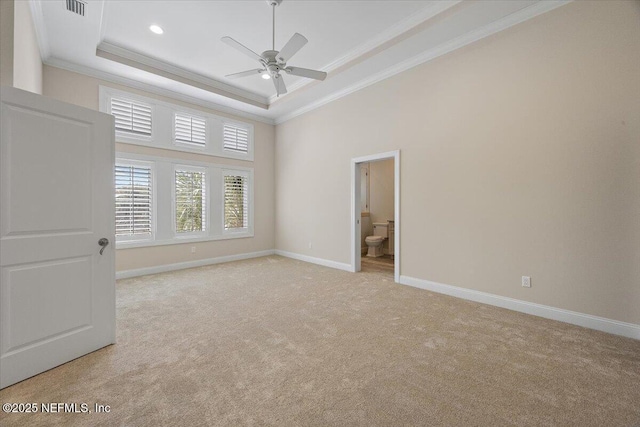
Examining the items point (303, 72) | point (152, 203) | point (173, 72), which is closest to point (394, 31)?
point (303, 72)

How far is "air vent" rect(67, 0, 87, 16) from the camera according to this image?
2.96 m

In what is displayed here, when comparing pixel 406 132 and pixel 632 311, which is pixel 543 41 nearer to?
pixel 406 132

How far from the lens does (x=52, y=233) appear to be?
209cm

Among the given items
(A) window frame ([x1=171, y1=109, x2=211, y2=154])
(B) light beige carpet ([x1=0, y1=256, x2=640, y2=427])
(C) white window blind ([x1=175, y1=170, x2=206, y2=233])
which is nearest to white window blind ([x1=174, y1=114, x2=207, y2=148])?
(A) window frame ([x1=171, y1=109, x2=211, y2=154])

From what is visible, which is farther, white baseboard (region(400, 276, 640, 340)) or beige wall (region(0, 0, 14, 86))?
white baseboard (region(400, 276, 640, 340))

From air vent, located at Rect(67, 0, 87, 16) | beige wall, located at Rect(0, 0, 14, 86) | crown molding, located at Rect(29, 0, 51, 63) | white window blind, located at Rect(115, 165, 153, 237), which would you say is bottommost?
white window blind, located at Rect(115, 165, 153, 237)

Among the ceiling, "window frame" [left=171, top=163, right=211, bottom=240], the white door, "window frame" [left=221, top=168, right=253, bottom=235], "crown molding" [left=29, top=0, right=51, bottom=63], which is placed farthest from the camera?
"window frame" [left=221, top=168, right=253, bottom=235]

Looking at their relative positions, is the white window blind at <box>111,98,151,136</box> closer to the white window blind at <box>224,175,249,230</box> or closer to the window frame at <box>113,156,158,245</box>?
the window frame at <box>113,156,158,245</box>

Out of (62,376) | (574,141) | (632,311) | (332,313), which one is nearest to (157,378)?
(62,376)

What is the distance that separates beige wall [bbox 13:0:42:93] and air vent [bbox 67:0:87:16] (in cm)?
36

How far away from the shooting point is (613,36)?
8.61 feet

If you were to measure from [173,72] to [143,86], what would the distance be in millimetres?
660

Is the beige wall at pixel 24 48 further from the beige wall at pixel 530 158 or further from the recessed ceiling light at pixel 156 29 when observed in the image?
the beige wall at pixel 530 158

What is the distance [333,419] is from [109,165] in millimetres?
2758
